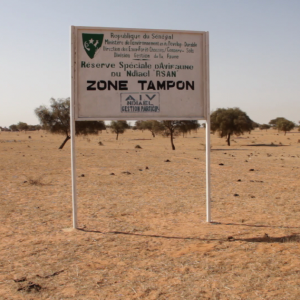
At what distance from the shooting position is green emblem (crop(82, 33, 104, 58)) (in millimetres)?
6332

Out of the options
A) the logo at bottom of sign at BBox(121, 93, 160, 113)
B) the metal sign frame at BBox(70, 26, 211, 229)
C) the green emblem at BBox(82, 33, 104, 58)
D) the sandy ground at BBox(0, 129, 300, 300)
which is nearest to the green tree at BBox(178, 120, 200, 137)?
the sandy ground at BBox(0, 129, 300, 300)

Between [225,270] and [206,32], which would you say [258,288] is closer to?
[225,270]

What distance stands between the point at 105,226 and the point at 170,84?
2.88 meters

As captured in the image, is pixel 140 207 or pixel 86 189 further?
pixel 86 189

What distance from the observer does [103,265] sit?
455 centimetres

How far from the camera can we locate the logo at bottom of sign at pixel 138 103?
6367mm

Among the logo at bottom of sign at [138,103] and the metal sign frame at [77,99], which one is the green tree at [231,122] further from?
the logo at bottom of sign at [138,103]

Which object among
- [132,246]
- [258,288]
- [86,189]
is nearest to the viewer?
[258,288]

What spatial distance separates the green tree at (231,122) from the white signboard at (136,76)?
36119 millimetres

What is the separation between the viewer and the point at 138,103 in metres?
6.39

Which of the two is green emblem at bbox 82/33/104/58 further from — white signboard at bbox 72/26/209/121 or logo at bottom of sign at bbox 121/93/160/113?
logo at bottom of sign at bbox 121/93/160/113

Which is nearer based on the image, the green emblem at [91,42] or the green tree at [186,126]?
the green emblem at [91,42]

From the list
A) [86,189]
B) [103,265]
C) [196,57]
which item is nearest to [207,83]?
[196,57]

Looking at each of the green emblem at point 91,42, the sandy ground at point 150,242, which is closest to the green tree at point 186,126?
the sandy ground at point 150,242
